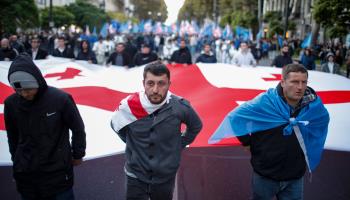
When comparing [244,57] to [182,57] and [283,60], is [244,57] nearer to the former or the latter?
[283,60]

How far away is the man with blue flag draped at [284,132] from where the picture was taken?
312 cm

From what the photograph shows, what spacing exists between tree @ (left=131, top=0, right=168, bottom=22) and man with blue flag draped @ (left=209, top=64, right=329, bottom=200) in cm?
10081

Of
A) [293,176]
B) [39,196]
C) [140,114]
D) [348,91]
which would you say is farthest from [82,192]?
[348,91]

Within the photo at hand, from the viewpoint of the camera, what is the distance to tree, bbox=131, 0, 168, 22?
102m

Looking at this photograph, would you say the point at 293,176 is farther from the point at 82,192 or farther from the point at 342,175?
the point at 82,192

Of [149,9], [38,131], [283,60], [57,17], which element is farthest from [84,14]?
[149,9]

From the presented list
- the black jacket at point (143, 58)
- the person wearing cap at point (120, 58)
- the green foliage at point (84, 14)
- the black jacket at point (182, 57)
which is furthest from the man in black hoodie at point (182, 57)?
the green foliage at point (84, 14)

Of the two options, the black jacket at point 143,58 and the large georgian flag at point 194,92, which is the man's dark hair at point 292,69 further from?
the black jacket at point 143,58

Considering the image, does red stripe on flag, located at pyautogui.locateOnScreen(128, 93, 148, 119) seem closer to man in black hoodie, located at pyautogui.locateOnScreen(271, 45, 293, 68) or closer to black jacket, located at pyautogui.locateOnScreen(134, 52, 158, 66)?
black jacket, located at pyautogui.locateOnScreen(134, 52, 158, 66)

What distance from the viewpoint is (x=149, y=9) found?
4060 inches

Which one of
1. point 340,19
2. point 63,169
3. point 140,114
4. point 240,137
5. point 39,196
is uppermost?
point 340,19

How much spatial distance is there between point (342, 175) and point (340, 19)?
15.9 m

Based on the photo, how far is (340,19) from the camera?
1916 centimetres

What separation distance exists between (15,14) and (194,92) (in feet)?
77.9
